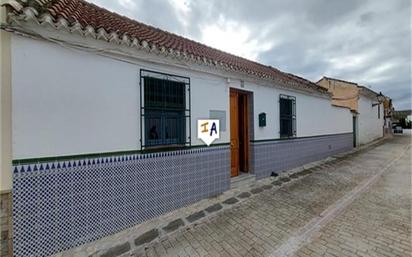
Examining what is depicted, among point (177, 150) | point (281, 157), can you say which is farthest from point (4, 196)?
point (281, 157)

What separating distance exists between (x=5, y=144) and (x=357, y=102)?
20489 mm

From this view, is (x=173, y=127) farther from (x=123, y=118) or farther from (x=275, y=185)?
(x=275, y=185)

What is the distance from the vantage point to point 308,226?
3.98 meters

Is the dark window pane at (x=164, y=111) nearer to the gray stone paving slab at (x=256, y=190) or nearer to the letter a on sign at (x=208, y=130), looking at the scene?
the letter a on sign at (x=208, y=130)

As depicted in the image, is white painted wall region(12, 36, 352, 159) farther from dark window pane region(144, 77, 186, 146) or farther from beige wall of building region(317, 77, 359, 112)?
beige wall of building region(317, 77, 359, 112)

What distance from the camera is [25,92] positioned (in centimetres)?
294

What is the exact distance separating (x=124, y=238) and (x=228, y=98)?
4211 millimetres

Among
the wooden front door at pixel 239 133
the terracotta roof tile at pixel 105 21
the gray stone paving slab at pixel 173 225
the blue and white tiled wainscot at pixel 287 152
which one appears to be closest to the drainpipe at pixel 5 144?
the terracotta roof tile at pixel 105 21

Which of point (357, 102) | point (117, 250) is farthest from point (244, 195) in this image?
point (357, 102)

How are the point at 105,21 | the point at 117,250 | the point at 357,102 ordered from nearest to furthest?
1. the point at 117,250
2. the point at 105,21
3. the point at 357,102

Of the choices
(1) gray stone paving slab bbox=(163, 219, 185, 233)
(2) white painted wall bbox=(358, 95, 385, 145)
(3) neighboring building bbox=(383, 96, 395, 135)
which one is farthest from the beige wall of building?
(1) gray stone paving slab bbox=(163, 219, 185, 233)

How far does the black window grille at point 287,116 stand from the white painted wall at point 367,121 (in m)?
11.7

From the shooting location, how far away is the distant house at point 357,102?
54.5 ft

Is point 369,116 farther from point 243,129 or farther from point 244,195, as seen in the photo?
point 244,195
